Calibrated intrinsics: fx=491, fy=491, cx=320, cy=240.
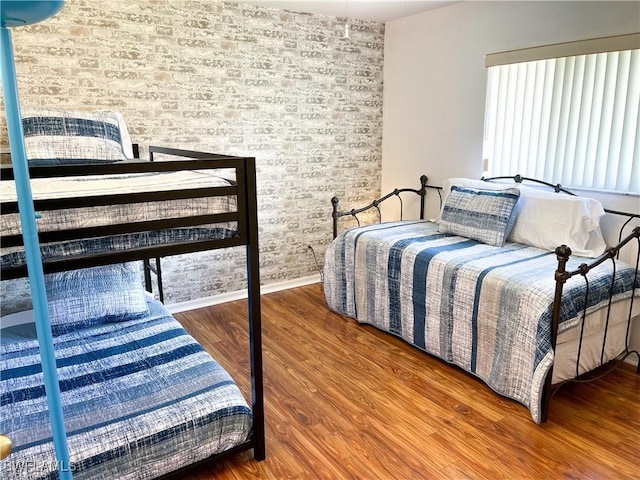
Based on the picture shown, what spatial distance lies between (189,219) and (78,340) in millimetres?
1033

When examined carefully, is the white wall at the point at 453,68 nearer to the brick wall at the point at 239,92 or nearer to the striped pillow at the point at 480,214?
the brick wall at the point at 239,92

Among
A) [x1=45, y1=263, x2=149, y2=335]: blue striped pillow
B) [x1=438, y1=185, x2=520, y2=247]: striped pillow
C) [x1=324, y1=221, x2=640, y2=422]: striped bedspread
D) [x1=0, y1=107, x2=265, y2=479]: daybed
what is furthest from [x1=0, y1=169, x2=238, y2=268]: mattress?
[x1=438, y1=185, x2=520, y2=247]: striped pillow

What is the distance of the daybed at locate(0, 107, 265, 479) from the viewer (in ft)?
4.98

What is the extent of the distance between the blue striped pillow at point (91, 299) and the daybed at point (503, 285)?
143 cm

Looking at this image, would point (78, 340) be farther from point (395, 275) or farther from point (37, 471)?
point (395, 275)

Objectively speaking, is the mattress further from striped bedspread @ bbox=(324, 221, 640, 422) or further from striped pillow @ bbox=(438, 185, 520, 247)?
striped pillow @ bbox=(438, 185, 520, 247)

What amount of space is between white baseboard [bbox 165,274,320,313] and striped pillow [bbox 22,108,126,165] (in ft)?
4.32

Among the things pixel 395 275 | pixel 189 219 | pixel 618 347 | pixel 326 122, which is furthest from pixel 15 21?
pixel 326 122

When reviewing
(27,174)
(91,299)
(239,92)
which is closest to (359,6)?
(239,92)

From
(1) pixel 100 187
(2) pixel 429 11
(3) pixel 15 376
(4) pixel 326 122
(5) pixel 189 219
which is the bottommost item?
(3) pixel 15 376

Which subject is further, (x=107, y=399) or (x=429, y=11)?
(x=429, y=11)

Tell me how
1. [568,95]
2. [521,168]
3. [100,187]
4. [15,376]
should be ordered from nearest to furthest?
[100,187] < [15,376] < [568,95] < [521,168]

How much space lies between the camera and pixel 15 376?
77.3 inches

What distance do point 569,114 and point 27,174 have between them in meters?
2.96
